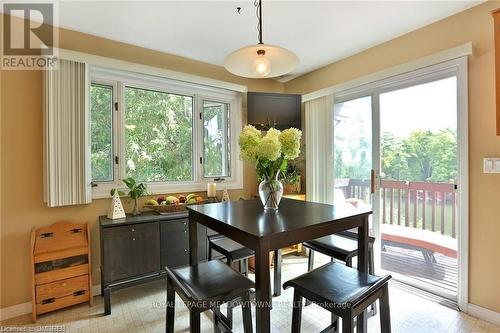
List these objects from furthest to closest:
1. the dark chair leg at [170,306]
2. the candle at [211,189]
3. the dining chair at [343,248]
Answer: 1. the candle at [211,189]
2. the dining chair at [343,248]
3. the dark chair leg at [170,306]

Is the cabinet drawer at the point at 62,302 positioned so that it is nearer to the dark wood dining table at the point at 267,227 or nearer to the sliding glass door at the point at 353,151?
the dark wood dining table at the point at 267,227

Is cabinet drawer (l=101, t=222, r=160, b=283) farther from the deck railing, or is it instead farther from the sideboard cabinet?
the deck railing

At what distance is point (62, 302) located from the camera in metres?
2.22

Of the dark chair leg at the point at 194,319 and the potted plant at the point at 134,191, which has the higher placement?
the potted plant at the point at 134,191

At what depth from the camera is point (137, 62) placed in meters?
2.88

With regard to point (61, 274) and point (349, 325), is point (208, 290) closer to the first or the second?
point (349, 325)

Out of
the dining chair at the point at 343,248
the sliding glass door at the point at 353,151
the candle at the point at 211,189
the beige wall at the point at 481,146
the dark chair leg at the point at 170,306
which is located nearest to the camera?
the dark chair leg at the point at 170,306

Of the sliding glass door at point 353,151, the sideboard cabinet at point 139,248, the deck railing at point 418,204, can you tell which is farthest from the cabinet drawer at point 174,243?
the deck railing at point 418,204

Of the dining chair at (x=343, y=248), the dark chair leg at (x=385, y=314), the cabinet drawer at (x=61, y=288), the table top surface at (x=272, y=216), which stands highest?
the table top surface at (x=272, y=216)

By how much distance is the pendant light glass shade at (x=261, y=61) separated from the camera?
156 cm

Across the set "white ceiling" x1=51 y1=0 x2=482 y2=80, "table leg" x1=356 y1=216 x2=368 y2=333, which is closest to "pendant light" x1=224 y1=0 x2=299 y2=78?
"white ceiling" x1=51 y1=0 x2=482 y2=80

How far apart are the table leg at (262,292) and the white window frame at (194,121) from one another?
7.13 feet

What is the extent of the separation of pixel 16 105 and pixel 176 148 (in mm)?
1526

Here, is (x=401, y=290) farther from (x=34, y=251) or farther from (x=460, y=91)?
(x=34, y=251)
